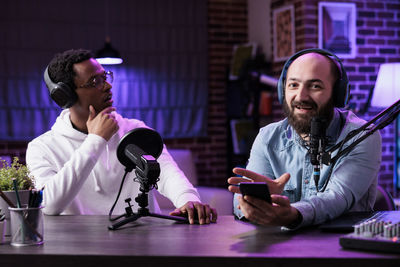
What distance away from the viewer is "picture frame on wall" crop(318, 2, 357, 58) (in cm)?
506

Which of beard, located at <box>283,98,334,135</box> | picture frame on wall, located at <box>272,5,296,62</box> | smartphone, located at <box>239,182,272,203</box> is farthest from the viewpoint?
picture frame on wall, located at <box>272,5,296,62</box>

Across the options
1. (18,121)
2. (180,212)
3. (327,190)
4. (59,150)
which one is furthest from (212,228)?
(18,121)

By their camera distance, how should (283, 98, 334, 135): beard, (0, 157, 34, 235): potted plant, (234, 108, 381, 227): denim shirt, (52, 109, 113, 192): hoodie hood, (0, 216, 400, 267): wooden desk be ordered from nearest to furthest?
(0, 216, 400, 267): wooden desk → (0, 157, 34, 235): potted plant → (234, 108, 381, 227): denim shirt → (283, 98, 334, 135): beard → (52, 109, 113, 192): hoodie hood

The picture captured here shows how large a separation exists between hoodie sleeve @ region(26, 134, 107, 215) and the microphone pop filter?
1.32ft

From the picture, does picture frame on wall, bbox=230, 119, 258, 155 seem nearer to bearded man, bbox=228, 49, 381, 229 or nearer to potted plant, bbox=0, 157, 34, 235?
bearded man, bbox=228, 49, 381, 229

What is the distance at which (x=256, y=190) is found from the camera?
1449 mm

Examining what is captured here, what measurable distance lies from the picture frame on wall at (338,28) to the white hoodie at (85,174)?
305 cm

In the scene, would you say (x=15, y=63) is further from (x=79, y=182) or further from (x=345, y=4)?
(x=79, y=182)

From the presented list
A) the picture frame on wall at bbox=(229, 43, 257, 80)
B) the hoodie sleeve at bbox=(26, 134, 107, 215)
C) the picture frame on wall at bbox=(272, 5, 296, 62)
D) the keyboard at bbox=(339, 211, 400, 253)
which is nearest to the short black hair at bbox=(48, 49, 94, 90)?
the hoodie sleeve at bbox=(26, 134, 107, 215)

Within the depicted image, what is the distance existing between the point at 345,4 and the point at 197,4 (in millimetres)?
1666

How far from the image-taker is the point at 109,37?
18.9 feet

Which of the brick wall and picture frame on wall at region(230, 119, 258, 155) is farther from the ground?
the brick wall

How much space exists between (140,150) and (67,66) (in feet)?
2.77

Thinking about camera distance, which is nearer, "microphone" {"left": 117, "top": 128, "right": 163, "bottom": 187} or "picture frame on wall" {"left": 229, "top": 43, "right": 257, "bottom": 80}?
"microphone" {"left": 117, "top": 128, "right": 163, "bottom": 187}
